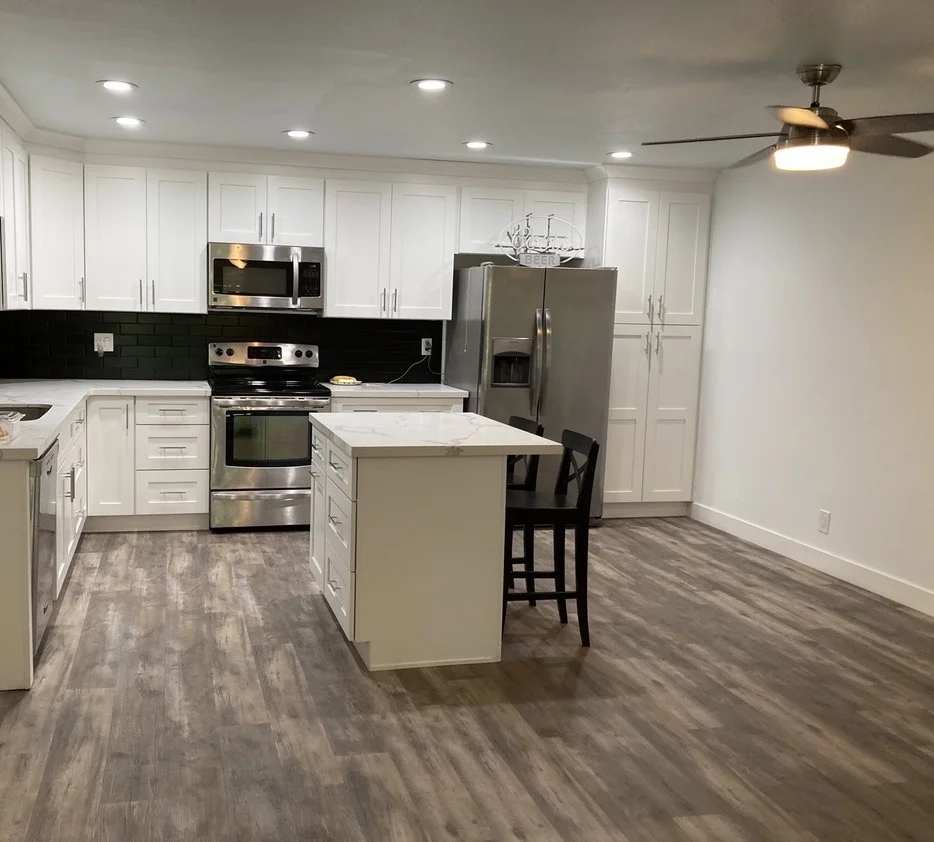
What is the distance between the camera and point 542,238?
6.01 metres

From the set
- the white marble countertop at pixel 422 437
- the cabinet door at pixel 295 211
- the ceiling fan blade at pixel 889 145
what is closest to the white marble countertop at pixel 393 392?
the cabinet door at pixel 295 211

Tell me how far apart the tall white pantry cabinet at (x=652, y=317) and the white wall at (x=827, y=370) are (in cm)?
12

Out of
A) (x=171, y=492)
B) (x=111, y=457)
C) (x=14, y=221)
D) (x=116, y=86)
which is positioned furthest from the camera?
(x=171, y=492)

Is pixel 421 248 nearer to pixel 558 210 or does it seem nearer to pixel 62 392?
pixel 558 210

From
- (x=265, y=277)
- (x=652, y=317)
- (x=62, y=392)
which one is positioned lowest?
(x=62, y=392)

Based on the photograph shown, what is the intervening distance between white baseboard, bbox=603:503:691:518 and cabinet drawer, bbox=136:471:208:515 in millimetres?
2575

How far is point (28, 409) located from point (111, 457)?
970 mm

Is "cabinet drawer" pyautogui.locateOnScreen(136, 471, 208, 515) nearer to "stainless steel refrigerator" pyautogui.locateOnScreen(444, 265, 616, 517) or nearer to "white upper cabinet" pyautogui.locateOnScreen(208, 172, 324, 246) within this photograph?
"white upper cabinet" pyautogui.locateOnScreen(208, 172, 324, 246)

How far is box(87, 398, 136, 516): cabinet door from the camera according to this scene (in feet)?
17.1

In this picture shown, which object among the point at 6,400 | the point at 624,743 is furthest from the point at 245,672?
the point at 6,400

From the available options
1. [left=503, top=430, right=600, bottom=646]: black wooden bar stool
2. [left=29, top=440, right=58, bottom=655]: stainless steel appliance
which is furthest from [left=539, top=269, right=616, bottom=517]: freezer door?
[left=29, top=440, right=58, bottom=655]: stainless steel appliance

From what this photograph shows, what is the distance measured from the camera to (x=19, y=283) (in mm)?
4914

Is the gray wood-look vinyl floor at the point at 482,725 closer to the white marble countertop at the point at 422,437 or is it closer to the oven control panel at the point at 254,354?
the white marble countertop at the point at 422,437

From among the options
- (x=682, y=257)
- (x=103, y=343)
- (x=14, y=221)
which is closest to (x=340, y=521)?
(x=14, y=221)
